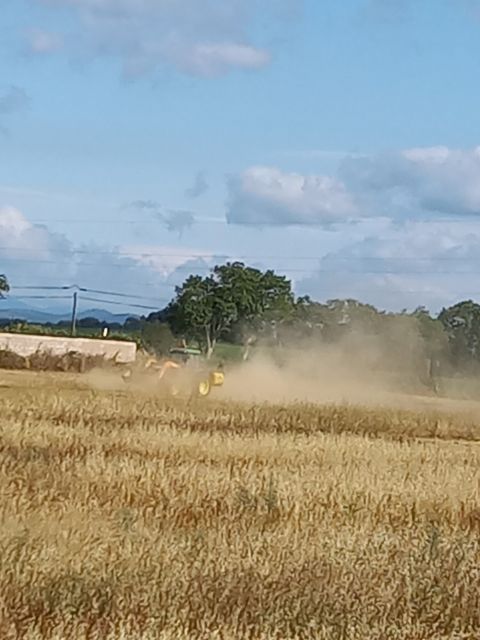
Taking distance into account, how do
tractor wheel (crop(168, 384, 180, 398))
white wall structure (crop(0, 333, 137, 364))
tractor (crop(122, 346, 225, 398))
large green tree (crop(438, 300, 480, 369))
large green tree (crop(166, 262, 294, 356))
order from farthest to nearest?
large green tree (crop(166, 262, 294, 356)), large green tree (crop(438, 300, 480, 369)), white wall structure (crop(0, 333, 137, 364)), tractor (crop(122, 346, 225, 398)), tractor wheel (crop(168, 384, 180, 398))

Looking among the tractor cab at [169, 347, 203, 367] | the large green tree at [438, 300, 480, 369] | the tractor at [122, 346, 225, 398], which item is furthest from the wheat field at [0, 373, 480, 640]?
the large green tree at [438, 300, 480, 369]

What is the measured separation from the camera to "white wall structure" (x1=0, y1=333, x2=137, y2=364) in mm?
62250

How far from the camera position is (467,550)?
11.2 m

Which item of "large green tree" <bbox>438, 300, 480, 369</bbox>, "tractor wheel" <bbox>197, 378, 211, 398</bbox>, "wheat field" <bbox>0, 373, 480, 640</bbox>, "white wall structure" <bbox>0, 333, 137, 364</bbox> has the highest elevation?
"large green tree" <bbox>438, 300, 480, 369</bbox>

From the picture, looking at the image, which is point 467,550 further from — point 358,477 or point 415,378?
point 415,378

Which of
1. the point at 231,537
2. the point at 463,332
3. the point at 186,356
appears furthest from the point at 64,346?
the point at 231,537

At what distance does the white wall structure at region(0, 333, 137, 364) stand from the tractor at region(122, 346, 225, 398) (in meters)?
20.6

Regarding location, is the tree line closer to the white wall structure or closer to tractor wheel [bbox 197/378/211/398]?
the white wall structure

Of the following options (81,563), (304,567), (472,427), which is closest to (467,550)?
(304,567)

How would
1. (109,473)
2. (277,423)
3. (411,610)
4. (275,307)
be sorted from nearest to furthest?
(411,610) < (109,473) < (277,423) < (275,307)

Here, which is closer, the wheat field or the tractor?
the wheat field

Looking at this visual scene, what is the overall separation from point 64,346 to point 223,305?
2956cm

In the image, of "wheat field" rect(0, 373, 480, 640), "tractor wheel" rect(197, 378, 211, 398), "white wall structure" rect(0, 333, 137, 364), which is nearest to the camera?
"wheat field" rect(0, 373, 480, 640)

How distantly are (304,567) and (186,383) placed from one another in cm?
2973
